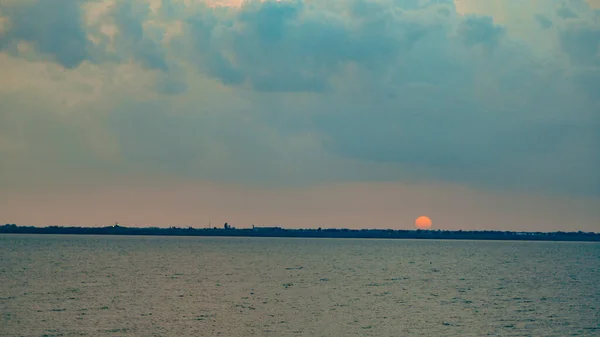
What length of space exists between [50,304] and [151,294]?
13.7 metres

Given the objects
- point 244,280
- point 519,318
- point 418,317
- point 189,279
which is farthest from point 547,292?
point 189,279

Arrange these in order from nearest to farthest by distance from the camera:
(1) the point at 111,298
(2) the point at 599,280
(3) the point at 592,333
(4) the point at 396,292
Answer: (3) the point at 592,333 < (1) the point at 111,298 < (4) the point at 396,292 < (2) the point at 599,280

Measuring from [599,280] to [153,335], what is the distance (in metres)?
86.2

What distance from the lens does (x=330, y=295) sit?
7906 cm

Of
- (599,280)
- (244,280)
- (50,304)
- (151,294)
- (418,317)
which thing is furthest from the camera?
(599,280)

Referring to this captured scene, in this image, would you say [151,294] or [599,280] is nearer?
[151,294]

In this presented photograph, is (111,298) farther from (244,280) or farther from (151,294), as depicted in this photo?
(244,280)

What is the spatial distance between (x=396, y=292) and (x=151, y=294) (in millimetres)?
30360

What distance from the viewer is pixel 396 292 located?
84.1m

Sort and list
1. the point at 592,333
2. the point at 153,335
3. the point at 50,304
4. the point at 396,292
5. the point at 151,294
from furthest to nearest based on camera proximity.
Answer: the point at 396,292 < the point at 151,294 < the point at 50,304 < the point at 592,333 < the point at 153,335

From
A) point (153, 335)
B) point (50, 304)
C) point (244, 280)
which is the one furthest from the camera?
point (244, 280)

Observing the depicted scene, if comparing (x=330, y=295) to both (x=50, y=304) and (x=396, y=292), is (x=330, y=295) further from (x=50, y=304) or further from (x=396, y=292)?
(x=50, y=304)

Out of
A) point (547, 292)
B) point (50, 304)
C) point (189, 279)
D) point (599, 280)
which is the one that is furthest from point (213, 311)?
point (599, 280)

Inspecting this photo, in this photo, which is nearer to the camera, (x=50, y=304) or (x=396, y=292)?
(x=50, y=304)
